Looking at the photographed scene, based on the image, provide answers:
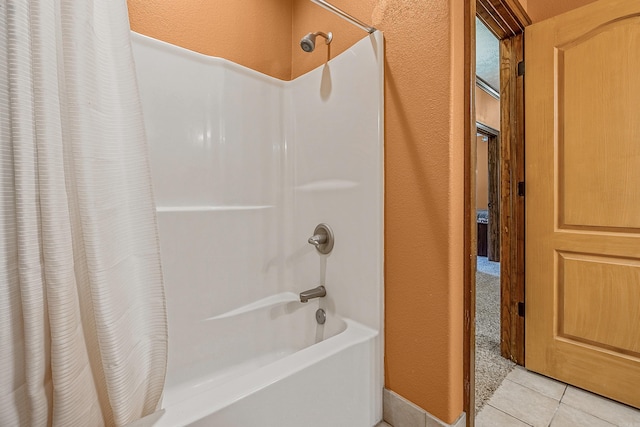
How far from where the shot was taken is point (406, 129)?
3.70 ft

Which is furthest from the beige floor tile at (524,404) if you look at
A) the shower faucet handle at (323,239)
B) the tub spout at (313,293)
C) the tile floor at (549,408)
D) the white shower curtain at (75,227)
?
the white shower curtain at (75,227)

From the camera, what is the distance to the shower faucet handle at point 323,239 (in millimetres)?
1421

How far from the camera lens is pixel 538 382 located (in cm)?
154

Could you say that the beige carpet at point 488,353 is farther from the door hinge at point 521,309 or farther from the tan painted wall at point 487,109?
the tan painted wall at point 487,109

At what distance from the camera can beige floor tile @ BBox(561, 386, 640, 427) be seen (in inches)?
49.6

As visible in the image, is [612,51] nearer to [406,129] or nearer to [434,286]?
[406,129]

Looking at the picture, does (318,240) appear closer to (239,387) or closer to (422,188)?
(422,188)

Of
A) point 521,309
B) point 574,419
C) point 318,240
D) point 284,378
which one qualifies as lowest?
point 574,419

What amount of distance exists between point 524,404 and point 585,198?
1.07 metres

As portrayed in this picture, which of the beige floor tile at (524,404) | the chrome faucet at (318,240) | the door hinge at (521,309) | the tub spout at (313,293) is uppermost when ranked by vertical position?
the chrome faucet at (318,240)

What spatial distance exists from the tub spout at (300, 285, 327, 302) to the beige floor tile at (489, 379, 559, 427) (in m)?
0.99

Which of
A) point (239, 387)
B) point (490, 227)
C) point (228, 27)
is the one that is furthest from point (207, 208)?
point (490, 227)

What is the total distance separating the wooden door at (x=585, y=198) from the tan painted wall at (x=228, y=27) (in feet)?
4.79

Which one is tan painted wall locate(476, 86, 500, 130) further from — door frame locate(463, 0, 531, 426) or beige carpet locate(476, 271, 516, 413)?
beige carpet locate(476, 271, 516, 413)
